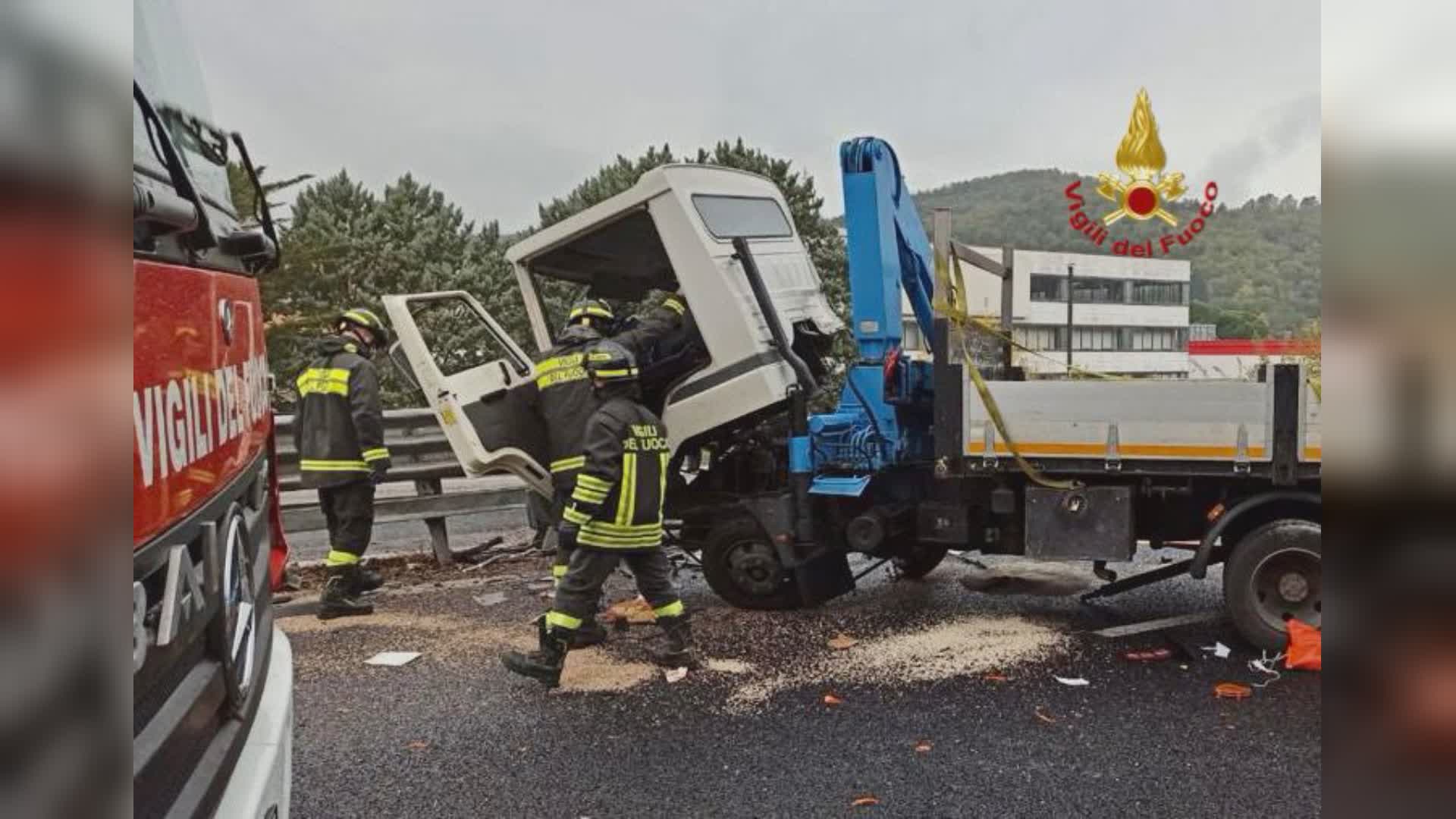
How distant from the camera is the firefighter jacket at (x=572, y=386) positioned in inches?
233

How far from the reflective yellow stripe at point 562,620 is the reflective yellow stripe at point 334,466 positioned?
201 centimetres

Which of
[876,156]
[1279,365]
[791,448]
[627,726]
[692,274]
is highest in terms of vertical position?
[876,156]

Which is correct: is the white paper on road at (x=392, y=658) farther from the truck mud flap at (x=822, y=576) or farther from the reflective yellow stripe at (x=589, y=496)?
the truck mud flap at (x=822, y=576)

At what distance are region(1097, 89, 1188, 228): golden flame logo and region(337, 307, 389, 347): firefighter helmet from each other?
4.31 m

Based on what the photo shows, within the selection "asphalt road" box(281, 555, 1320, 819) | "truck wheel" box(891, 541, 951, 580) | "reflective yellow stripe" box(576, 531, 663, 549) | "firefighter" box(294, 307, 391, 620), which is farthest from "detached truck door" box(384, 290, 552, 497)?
"truck wheel" box(891, 541, 951, 580)

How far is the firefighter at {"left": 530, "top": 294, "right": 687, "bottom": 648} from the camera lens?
5.91m

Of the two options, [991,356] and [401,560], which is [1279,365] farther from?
[401,560]

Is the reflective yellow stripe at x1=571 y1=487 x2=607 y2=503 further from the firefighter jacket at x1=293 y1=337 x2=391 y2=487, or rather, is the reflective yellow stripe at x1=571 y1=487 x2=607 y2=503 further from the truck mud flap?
the firefighter jacket at x1=293 y1=337 x2=391 y2=487

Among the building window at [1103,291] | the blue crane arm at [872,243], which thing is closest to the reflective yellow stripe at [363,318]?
the blue crane arm at [872,243]

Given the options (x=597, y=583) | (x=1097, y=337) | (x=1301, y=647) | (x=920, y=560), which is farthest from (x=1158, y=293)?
(x=597, y=583)

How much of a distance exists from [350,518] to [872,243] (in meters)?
3.33
